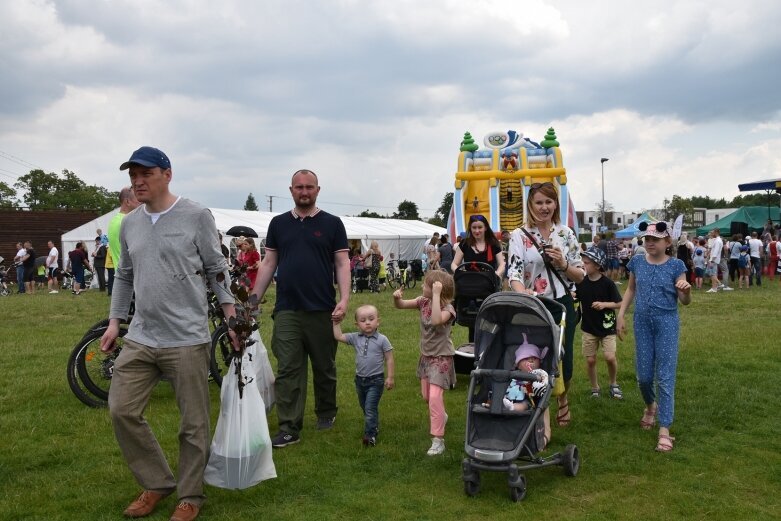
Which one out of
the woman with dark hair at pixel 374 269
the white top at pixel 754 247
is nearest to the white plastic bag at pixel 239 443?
the woman with dark hair at pixel 374 269

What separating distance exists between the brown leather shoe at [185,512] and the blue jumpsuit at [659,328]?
3.41m

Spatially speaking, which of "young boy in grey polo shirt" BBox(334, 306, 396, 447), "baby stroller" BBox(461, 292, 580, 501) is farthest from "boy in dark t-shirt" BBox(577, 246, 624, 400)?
"young boy in grey polo shirt" BBox(334, 306, 396, 447)

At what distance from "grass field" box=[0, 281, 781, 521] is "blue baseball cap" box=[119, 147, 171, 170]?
79.3 inches

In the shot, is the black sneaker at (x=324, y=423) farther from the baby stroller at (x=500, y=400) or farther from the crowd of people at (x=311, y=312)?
the baby stroller at (x=500, y=400)

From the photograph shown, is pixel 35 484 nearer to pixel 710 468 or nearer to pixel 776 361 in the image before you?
pixel 710 468

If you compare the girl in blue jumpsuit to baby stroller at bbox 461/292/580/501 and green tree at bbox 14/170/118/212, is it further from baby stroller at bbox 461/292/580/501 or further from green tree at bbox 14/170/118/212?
green tree at bbox 14/170/118/212

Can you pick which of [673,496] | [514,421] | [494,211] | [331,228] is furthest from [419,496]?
[494,211]

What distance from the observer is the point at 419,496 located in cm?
434

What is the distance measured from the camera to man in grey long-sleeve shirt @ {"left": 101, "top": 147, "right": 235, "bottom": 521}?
392 cm

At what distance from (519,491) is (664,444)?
157 centimetres

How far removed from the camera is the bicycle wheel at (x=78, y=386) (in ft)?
21.2

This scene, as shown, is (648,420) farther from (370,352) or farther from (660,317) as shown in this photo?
(370,352)

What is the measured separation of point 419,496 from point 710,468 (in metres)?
2.04

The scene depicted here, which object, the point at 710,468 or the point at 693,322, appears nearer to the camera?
the point at 710,468
